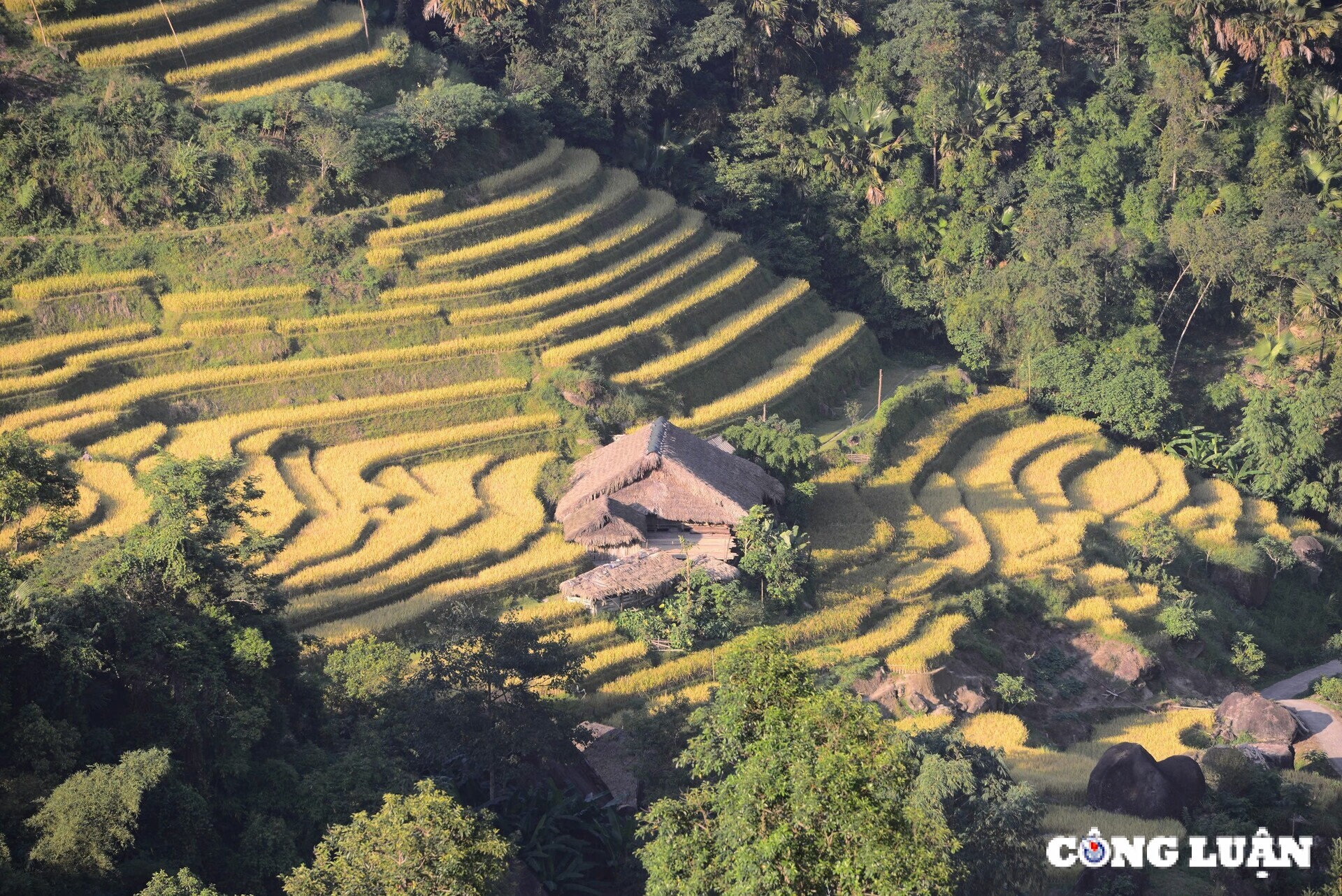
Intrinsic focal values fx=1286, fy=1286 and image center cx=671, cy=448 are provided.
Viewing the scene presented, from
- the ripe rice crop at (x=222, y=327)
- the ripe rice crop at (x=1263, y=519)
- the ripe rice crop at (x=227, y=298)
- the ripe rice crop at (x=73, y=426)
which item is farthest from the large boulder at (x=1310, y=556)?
the ripe rice crop at (x=73, y=426)

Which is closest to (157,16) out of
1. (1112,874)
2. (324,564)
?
(324,564)

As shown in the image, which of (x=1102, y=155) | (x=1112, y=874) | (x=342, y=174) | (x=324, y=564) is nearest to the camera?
(x=1112, y=874)

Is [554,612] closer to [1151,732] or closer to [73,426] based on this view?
[73,426]

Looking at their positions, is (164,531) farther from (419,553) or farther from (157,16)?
(157,16)

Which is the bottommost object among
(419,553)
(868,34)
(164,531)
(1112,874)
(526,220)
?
(1112,874)

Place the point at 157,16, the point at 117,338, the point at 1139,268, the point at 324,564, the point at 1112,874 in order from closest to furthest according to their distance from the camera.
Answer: the point at 1112,874 → the point at 324,564 → the point at 117,338 → the point at 157,16 → the point at 1139,268

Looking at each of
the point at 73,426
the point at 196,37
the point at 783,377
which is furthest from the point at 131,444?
the point at 783,377
